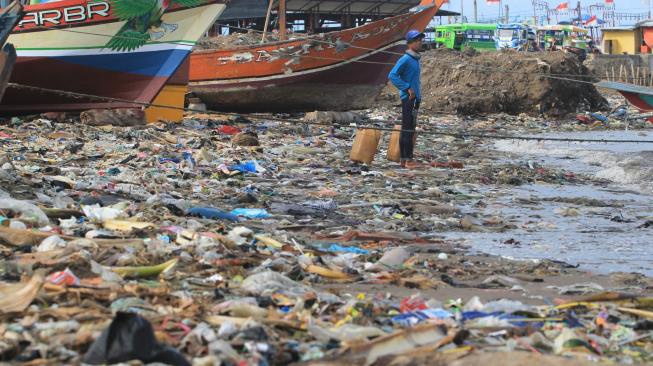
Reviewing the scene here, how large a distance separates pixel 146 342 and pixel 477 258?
3.37 metres

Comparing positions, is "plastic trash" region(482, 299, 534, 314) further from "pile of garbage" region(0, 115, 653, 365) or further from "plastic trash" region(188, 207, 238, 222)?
"plastic trash" region(188, 207, 238, 222)

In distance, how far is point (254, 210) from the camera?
7.76 metres

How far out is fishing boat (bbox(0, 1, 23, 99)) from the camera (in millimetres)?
6902

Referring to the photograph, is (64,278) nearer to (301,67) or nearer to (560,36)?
(301,67)

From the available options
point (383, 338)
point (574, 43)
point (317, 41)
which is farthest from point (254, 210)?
point (574, 43)

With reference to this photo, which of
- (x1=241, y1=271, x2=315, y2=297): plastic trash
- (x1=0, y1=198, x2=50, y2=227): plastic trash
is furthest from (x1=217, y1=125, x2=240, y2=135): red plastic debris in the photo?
(x1=241, y1=271, x2=315, y2=297): plastic trash

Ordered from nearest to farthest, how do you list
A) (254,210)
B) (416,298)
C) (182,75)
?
1. (416,298)
2. (254,210)
3. (182,75)

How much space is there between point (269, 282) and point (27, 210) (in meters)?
2.24

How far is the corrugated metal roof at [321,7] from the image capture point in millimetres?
34125

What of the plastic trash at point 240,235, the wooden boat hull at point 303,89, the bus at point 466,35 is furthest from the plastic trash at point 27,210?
the bus at point 466,35

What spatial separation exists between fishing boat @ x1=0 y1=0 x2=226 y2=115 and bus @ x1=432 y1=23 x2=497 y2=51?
3633 centimetres

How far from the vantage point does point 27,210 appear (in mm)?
6148

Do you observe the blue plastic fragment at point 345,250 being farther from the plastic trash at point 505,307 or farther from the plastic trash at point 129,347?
the plastic trash at point 129,347

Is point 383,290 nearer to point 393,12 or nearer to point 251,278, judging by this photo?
point 251,278
